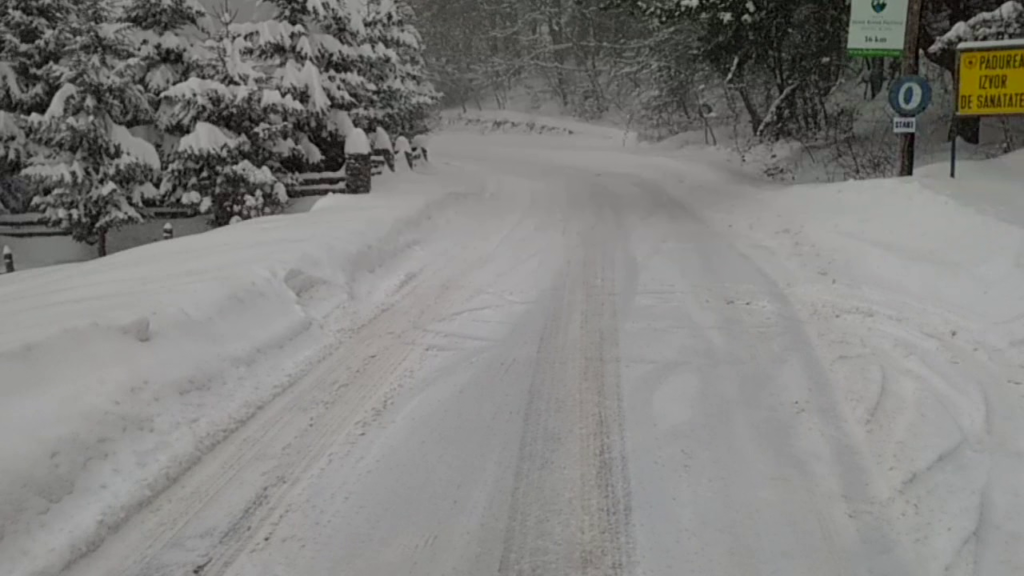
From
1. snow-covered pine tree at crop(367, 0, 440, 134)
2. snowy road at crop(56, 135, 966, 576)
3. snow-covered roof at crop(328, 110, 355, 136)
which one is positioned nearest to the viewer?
snowy road at crop(56, 135, 966, 576)

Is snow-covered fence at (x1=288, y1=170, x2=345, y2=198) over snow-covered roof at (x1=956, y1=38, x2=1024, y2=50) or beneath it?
beneath

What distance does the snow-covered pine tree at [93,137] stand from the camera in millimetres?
17047

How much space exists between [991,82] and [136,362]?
9432 millimetres

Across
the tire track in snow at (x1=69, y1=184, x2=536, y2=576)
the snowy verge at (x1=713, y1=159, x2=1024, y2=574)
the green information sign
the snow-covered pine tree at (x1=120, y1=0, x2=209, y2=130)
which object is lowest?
the tire track in snow at (x1=69, y1=184, x2=536, y2=576)

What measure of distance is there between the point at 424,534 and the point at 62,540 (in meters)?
1.61

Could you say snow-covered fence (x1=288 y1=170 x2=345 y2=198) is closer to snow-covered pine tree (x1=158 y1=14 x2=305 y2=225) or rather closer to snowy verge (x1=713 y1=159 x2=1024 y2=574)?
snow-covered pine tree (x1=158 y1=14 x2=305 y2=225)

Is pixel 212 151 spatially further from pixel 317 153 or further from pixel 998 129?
pixel 998 129

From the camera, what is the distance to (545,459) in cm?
419

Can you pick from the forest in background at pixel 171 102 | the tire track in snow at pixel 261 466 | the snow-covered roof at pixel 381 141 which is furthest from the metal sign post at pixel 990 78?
the snow-covered roof at pixel 381 141

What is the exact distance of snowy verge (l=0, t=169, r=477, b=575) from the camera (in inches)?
142

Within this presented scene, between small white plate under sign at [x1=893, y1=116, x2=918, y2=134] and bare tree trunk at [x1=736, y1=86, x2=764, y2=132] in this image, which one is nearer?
small white plate under sign at [x1=893, y1=116, x2=918, y2=134]

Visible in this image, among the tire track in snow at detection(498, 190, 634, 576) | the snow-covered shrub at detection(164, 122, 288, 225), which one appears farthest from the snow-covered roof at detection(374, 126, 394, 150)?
the tire track in snow at detection(498, 190, 634, 576)

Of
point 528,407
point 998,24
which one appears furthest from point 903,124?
point 528,407

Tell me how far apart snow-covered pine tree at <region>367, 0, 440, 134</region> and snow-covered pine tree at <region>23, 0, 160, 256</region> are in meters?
6.46
